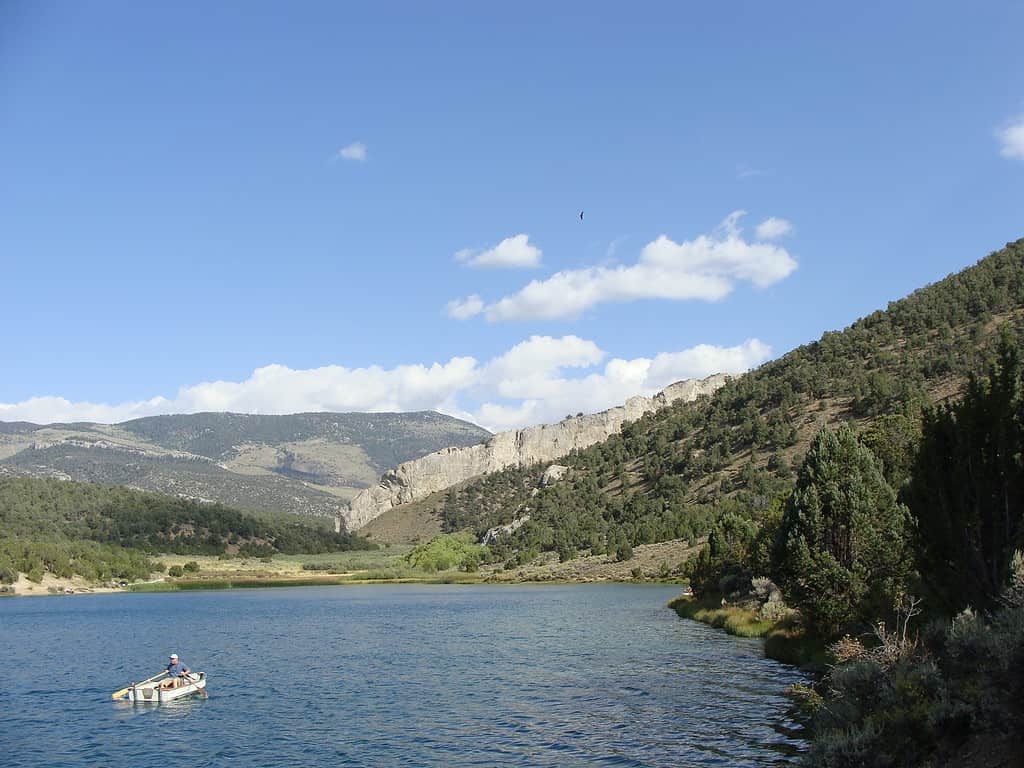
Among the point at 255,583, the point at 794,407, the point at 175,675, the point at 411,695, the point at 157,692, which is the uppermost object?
the point at 794,407

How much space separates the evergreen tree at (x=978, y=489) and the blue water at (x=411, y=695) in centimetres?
777

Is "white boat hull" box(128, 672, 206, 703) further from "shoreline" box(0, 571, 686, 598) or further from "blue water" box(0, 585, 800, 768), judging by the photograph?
"shoreline" box(0, 571, 686, 598)

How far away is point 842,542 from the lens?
138 feet

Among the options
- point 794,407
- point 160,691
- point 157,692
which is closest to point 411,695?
point 160,691

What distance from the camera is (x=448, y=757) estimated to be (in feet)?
99.4

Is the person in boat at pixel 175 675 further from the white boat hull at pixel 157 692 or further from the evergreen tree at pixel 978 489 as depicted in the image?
the evergreen tree at pixel 978 489

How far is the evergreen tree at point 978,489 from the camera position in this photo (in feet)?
83.6

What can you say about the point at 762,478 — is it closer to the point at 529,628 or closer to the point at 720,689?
the point at 529,628

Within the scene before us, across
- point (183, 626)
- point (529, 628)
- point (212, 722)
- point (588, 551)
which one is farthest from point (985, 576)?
point (588, 551)

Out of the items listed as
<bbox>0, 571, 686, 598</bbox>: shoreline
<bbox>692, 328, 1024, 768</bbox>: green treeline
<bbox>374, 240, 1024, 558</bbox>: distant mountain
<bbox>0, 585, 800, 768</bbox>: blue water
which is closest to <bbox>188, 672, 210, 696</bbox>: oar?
<bbox>0, 585, 800, 768</bbox>: blue water

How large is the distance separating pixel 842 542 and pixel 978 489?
16632mm

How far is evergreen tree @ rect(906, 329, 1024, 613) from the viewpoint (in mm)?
25469

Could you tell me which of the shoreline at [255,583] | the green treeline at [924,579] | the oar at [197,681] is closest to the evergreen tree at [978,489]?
the green treeline at [924,579]

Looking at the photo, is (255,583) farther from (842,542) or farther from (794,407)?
(842,542)
